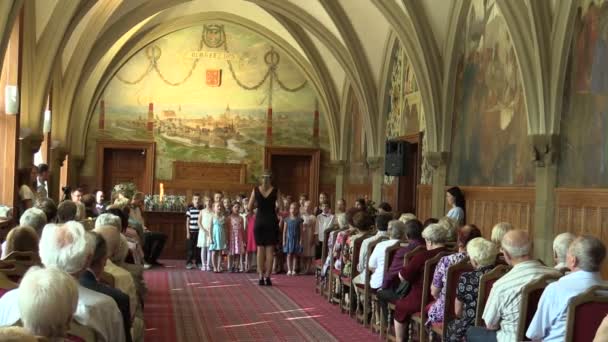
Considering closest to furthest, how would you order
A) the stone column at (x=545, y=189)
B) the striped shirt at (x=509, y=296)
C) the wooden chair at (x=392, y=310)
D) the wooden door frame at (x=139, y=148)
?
the striped shirt at (x=509, y=296), the wooden chair at (x=392, y=310), the stone column at (x=545, y=189), the wooden door frame at (x=139, y=148)

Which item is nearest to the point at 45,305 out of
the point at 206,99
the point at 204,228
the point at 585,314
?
the point at 585,314

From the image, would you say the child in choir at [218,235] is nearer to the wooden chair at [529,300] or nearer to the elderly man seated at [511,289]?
the elderly man seated at [511,289]

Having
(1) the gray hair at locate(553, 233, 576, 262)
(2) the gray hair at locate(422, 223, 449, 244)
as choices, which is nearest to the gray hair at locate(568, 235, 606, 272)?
(1) the gray hair at locate(553, 233, 576, 262)

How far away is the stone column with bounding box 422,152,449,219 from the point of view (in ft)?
47.0

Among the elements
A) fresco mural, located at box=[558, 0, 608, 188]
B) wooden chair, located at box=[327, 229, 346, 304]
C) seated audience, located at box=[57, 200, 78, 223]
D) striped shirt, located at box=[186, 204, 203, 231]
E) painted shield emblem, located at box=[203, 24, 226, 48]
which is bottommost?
wooden chair, located at box=[327, 229, 346, 304]

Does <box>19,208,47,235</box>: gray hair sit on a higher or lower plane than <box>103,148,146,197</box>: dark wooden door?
lower

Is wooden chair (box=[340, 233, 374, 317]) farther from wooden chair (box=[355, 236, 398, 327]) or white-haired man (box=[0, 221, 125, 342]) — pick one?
white-haired man (box=[0, 221, 125, 342])

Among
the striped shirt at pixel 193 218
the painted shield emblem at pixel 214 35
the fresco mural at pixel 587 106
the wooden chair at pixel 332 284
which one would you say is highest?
the painted shield emblem at pixel 214 35

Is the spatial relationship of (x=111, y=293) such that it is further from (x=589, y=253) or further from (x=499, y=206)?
(x=499, y=206)

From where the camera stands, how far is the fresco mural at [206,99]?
22.1 m

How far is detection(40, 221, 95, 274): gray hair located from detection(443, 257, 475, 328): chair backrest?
122 inches

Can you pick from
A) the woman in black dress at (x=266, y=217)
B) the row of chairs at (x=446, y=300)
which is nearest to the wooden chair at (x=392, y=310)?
the row of chairs at (x=446, y=300)

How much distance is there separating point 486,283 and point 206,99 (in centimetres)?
1749

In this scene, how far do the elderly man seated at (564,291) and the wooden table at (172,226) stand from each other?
574 inches
